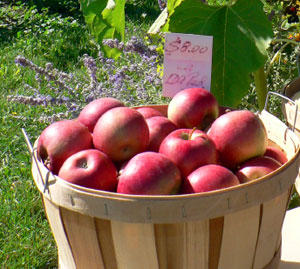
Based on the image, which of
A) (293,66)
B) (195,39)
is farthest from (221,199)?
(293,66)

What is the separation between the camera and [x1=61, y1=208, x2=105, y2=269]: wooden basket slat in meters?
1.17

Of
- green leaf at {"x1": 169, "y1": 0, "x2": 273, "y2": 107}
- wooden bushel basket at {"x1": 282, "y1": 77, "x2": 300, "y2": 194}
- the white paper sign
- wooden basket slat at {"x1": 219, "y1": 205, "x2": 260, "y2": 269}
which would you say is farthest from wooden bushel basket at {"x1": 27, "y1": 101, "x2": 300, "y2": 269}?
green leaf at {"x1": 169, "y1": 0, "x2": 273, "y2": 107}

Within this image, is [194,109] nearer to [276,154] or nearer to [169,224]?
[276,154]

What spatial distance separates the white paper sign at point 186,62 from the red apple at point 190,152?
0.39 meters

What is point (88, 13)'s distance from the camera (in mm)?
2328

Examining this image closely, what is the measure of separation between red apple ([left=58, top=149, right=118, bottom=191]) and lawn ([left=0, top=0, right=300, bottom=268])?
89 centimetres

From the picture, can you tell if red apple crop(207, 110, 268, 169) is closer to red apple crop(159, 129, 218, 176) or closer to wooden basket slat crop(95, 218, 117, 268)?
red apple crop(159, 129, 218, 176)

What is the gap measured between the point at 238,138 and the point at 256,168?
10cm

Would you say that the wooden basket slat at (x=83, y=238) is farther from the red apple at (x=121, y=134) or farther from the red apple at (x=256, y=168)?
the red apple at (x=256, y=168)

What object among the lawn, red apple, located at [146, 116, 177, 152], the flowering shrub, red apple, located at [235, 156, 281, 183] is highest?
red apple, located at [146, 116, 177, 152]

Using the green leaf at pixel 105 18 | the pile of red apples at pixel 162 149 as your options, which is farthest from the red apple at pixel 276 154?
the green leaf at pixel 105 18

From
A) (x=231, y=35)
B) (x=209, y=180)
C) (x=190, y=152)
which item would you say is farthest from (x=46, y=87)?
(x=209, y=180)

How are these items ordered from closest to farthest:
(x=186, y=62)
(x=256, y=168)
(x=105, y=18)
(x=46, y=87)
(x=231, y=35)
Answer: (x=256, y=168) → (x=186, y=62) → (x=231, y=35) → (x=105, y=18) → (x=46, y=87)

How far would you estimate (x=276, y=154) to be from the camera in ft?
4.56
